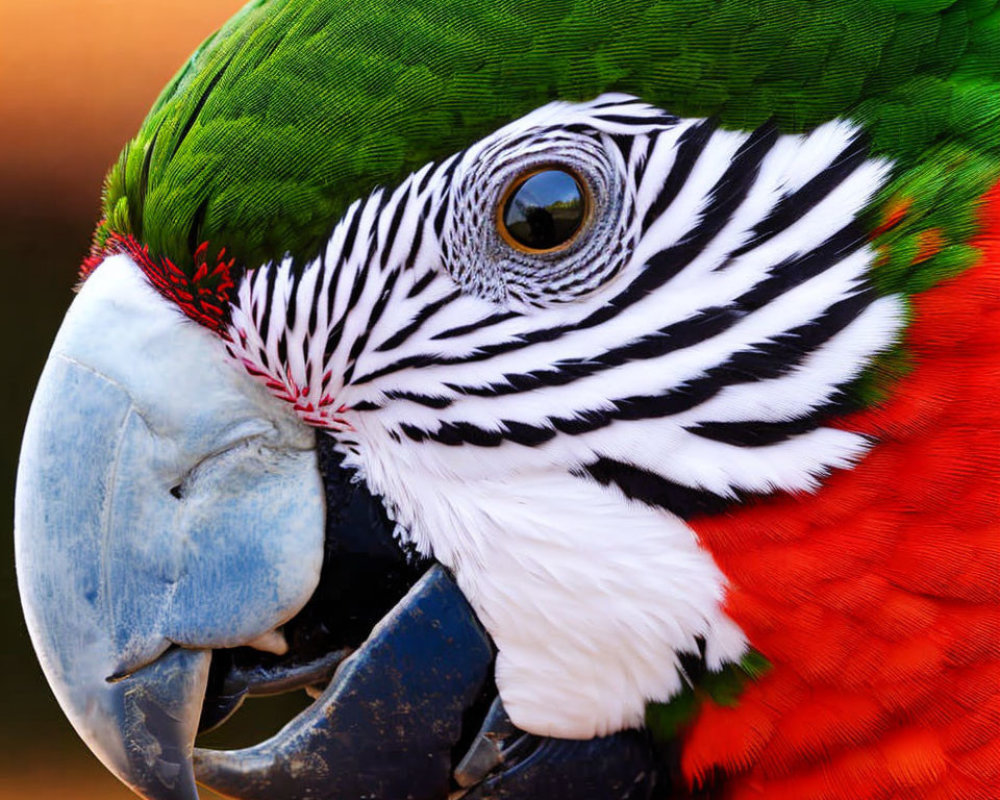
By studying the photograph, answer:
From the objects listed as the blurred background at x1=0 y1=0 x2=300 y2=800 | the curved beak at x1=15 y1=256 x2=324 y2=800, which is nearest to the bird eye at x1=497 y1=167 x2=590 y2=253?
the curved beak at x1=15 y1=256 x2=324 y2=800

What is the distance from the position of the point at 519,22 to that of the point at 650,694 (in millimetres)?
764

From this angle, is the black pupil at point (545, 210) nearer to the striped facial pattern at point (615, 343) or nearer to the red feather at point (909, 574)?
the striped facial pattern at point (615, 343)

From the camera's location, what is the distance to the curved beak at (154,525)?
51.1 inches

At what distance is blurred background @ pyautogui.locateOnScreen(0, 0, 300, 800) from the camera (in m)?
3.99

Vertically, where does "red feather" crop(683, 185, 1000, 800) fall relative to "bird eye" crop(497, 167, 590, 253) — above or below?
below

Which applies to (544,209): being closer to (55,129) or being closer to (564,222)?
(564,222)

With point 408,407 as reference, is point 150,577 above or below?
below

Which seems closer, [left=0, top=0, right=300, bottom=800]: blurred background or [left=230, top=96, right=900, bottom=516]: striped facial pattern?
[left=230, top=96, right=900, bottom=516]: striped facial pattern

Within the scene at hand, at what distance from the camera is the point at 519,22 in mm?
1252

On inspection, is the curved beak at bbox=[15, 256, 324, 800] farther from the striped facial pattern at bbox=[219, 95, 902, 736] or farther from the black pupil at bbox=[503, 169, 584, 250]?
the black pupil at bbox=[503, 169, 584, 250]

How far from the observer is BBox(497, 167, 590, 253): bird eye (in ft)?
4.09

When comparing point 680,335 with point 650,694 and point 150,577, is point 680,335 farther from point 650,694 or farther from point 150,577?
point 150,577

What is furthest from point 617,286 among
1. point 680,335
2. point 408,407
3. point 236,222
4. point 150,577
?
point 150,577

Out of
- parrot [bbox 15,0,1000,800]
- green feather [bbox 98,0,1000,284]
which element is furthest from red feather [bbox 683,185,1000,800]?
green feather [bbox 98,0,1000,284]
